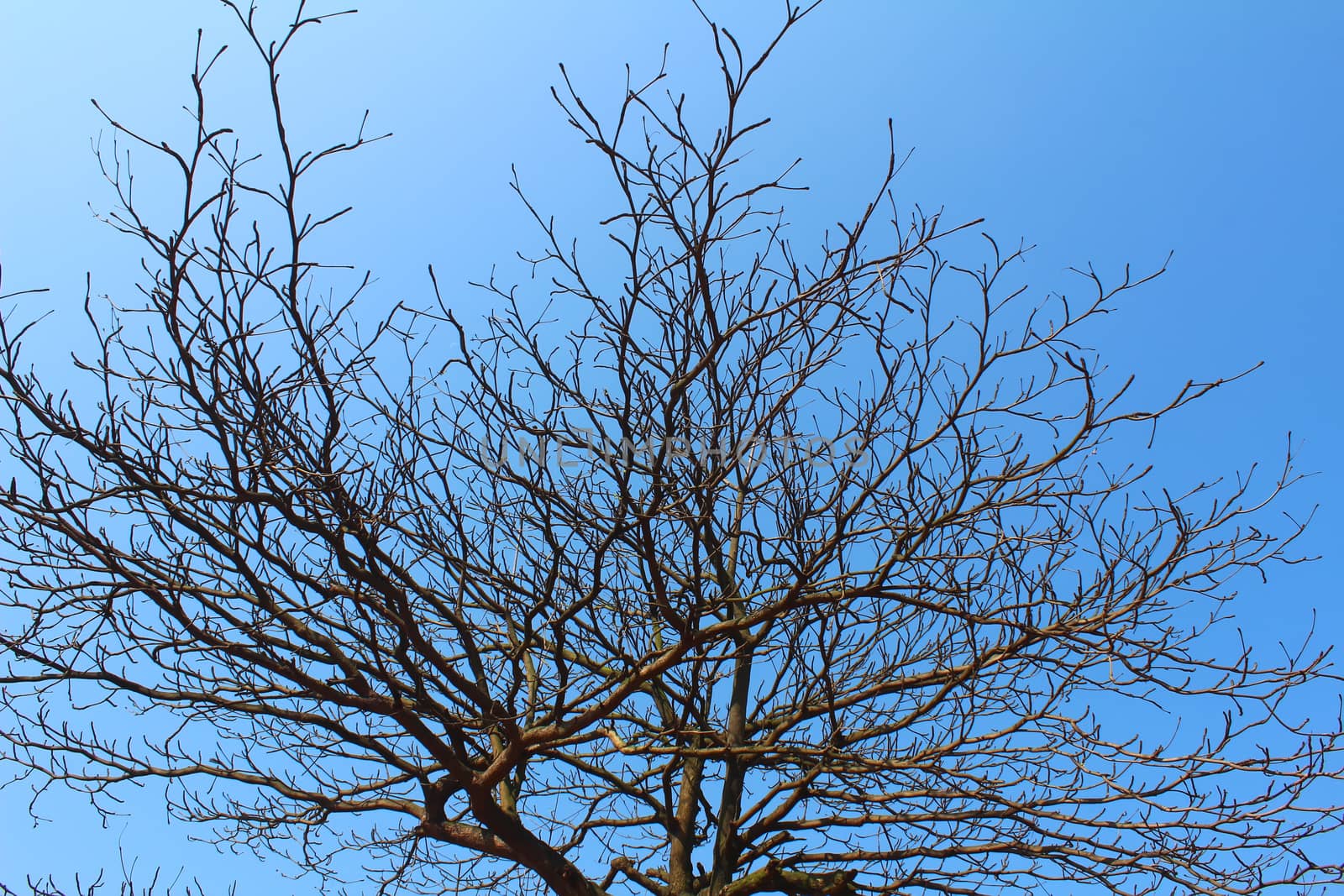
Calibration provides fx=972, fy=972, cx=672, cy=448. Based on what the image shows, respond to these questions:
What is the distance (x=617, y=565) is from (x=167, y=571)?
2033 mm

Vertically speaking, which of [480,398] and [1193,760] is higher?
[480,398]

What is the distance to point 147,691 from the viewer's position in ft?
15.1

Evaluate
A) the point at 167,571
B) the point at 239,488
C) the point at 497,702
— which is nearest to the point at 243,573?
the point at 239,488

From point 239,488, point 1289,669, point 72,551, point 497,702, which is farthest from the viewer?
point 1289,669

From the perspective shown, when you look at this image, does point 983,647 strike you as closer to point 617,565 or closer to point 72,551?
point 617,565

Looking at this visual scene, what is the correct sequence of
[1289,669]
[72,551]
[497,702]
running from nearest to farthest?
[497,702] < [72,551] < [1289,669]

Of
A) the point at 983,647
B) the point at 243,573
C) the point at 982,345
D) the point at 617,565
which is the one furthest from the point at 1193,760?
the point at 243,573

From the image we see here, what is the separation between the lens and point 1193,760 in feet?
14.8

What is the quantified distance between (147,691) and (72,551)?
2.45ft

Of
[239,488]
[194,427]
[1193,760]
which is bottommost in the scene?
[1193,760]

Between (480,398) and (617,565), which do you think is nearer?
(480,398)

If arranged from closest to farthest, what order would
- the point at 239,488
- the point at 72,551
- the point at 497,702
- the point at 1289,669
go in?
1. the point at 239,488
2. the point at 497,702
3. the point at 72,551
4. the point at 1289,669

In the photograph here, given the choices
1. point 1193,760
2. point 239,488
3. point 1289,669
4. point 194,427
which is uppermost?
point 194,427

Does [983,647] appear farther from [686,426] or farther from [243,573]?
[243,573]
